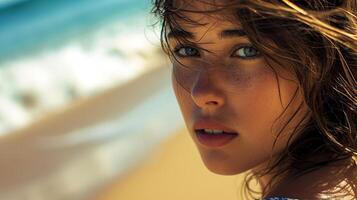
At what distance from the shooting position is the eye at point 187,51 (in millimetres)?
1905

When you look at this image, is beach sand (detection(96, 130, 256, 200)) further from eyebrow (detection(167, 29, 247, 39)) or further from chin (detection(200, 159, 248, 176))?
eyebrow (detection(167, 29, 247, 39))

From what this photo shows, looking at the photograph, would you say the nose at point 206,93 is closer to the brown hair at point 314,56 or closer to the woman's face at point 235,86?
the woman's face at point 235,86

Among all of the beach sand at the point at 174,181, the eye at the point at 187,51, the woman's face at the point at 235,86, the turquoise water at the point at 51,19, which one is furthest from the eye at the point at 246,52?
the turquoise water at the point at 51,19

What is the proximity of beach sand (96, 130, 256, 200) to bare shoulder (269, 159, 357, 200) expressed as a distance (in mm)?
1831

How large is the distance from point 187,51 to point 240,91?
19 cm

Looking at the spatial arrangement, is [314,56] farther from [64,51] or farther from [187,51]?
[64,51]

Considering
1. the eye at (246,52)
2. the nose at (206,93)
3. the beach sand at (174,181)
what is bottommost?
the nose at (206,93)

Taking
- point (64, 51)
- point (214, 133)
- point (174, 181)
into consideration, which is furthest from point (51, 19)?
point (214, 133)

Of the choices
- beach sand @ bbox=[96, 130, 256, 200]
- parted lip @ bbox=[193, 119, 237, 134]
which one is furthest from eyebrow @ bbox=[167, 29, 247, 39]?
beach sand @ bbox=[96, 130, 256, 200]

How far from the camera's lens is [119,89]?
5.66m

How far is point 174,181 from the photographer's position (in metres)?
3.89

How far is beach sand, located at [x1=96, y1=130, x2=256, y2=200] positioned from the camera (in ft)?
12.2

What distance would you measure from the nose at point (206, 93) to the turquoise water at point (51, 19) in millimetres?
5822

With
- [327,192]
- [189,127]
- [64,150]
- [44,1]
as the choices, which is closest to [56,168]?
[64,150]
